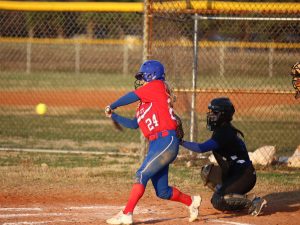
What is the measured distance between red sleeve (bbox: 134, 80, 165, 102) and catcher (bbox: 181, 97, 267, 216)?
0.77m

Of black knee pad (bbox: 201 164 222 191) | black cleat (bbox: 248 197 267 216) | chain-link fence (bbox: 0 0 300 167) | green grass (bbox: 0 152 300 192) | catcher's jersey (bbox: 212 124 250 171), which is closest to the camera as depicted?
catcher's jersey (bbox: 212 124 250 171)

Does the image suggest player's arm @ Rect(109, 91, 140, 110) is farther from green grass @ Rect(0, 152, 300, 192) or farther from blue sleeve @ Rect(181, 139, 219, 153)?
green grass @ Rect(0, 152, 300, 192)

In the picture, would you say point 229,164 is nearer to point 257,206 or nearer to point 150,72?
point 257,206

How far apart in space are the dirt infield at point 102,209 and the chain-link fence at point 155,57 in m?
2.34

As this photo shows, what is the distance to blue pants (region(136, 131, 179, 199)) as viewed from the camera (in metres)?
6.89

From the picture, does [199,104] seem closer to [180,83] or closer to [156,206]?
[180,83]

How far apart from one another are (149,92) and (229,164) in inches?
52.6

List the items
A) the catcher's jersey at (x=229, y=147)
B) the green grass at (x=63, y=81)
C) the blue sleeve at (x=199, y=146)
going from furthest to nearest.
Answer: the green grass at (x=63, y=81) < the catcher's jersey at (x=229, y=147) < the blue sleeve at (x=199, y=146)

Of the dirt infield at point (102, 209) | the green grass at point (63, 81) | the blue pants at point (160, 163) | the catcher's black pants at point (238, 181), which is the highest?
the green grass at point (63, 81)

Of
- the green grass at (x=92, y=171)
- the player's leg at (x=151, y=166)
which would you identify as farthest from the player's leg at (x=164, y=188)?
the green grass at (x=92, y=171)

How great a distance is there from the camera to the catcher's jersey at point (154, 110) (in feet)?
22.9

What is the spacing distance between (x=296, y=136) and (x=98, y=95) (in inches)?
371

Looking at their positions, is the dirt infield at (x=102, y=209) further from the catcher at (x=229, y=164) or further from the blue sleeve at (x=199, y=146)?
the blue sleeve at (x=199, y=146)

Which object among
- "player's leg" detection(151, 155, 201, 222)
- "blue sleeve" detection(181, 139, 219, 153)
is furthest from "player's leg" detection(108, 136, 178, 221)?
"blue sleeve" detection(181, 139, 219, 153)
